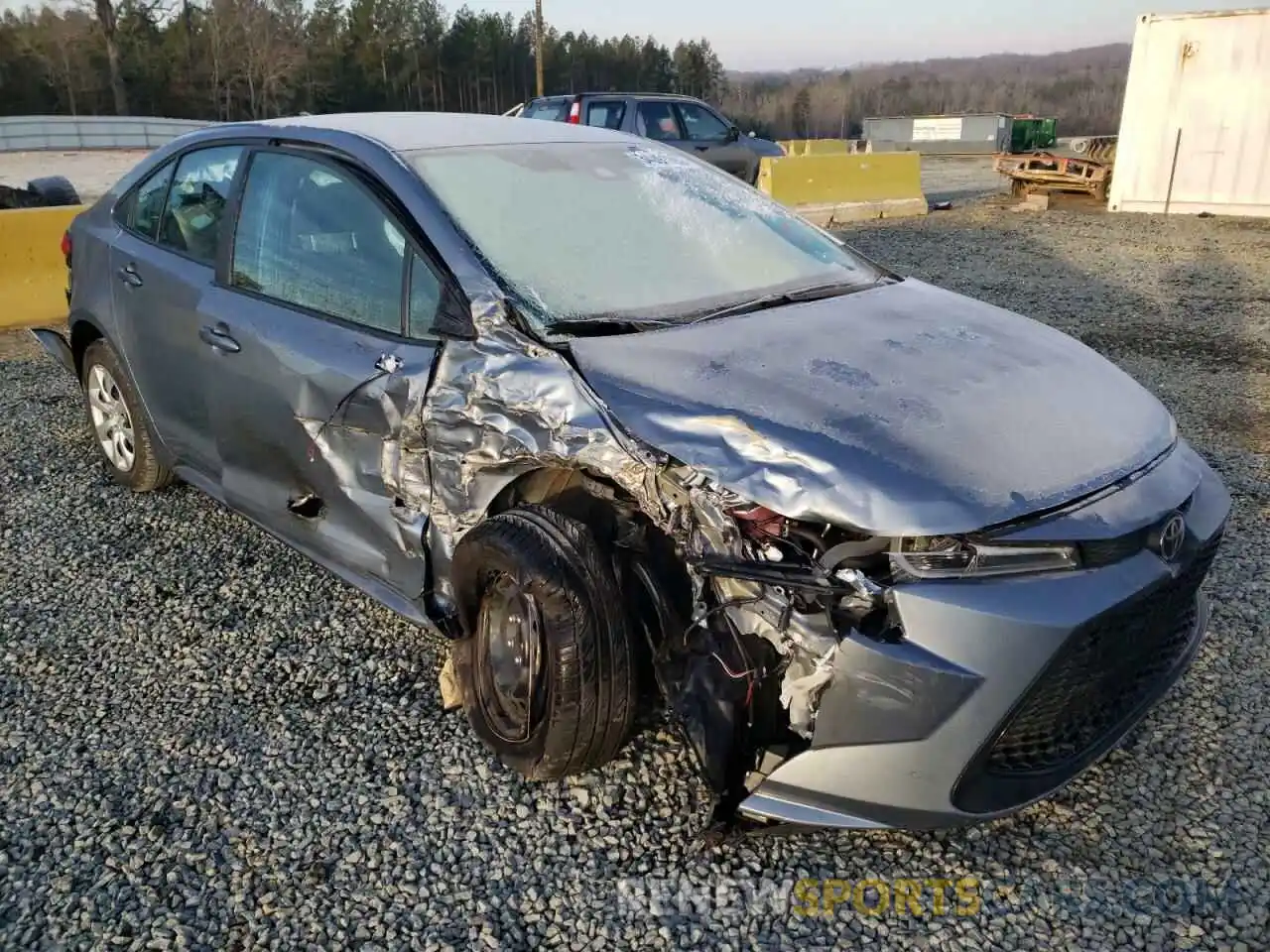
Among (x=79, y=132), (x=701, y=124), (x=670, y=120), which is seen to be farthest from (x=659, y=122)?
(x=79, y=132)

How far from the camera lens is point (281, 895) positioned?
2.20m

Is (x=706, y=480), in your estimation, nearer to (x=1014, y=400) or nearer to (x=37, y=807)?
(x=1014, y=400)

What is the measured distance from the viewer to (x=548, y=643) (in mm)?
2350

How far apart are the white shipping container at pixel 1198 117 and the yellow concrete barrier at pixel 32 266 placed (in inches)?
553

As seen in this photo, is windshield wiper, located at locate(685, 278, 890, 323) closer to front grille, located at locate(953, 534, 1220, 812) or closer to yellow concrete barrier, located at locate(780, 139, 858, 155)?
front grille, located at locate(953, 534, 1220, 812)

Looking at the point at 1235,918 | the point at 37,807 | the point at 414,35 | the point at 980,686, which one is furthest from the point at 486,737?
the point at 414,35

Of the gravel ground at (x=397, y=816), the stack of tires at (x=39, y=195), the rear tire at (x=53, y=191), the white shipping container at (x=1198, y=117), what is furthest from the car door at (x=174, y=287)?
the white shipping container at (x=1198, y=117)

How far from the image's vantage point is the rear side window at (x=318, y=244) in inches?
111

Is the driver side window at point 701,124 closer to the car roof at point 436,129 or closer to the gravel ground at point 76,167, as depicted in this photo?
the car roof at point 436,129

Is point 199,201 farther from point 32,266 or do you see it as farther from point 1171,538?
point 32,266

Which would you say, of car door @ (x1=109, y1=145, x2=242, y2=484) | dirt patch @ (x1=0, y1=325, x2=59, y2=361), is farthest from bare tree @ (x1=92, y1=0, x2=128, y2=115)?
car door @ (x1=109, y1=145, x2=242, y2=484)

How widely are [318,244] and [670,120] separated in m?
11.7

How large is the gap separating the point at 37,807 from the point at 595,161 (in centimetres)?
256

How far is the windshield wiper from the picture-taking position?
277cm
